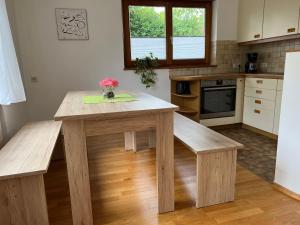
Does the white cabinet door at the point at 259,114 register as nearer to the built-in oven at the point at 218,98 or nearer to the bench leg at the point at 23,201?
the built-in oven at the point at 218,98

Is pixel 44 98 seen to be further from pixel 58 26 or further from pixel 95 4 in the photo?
pixel 95 4

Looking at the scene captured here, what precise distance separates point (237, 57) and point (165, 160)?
332 cm

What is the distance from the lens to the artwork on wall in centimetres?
331

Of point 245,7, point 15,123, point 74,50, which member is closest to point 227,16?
point 245,7

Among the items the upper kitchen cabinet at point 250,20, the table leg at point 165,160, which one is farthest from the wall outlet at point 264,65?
the table leg at point 165,160

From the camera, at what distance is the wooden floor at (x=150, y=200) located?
1672mm

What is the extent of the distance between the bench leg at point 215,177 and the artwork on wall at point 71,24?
269 cm

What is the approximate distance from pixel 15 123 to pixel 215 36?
3.40m

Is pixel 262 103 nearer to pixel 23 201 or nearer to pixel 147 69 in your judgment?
pixel 147 69

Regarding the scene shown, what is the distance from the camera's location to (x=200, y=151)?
1727 mm

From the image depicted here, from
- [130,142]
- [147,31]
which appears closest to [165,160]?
[130,142]

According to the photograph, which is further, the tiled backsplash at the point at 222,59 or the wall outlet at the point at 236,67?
the wall outlet at the point at 236,67

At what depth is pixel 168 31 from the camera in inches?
152

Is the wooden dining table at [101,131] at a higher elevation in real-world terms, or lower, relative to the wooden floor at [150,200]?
higher
